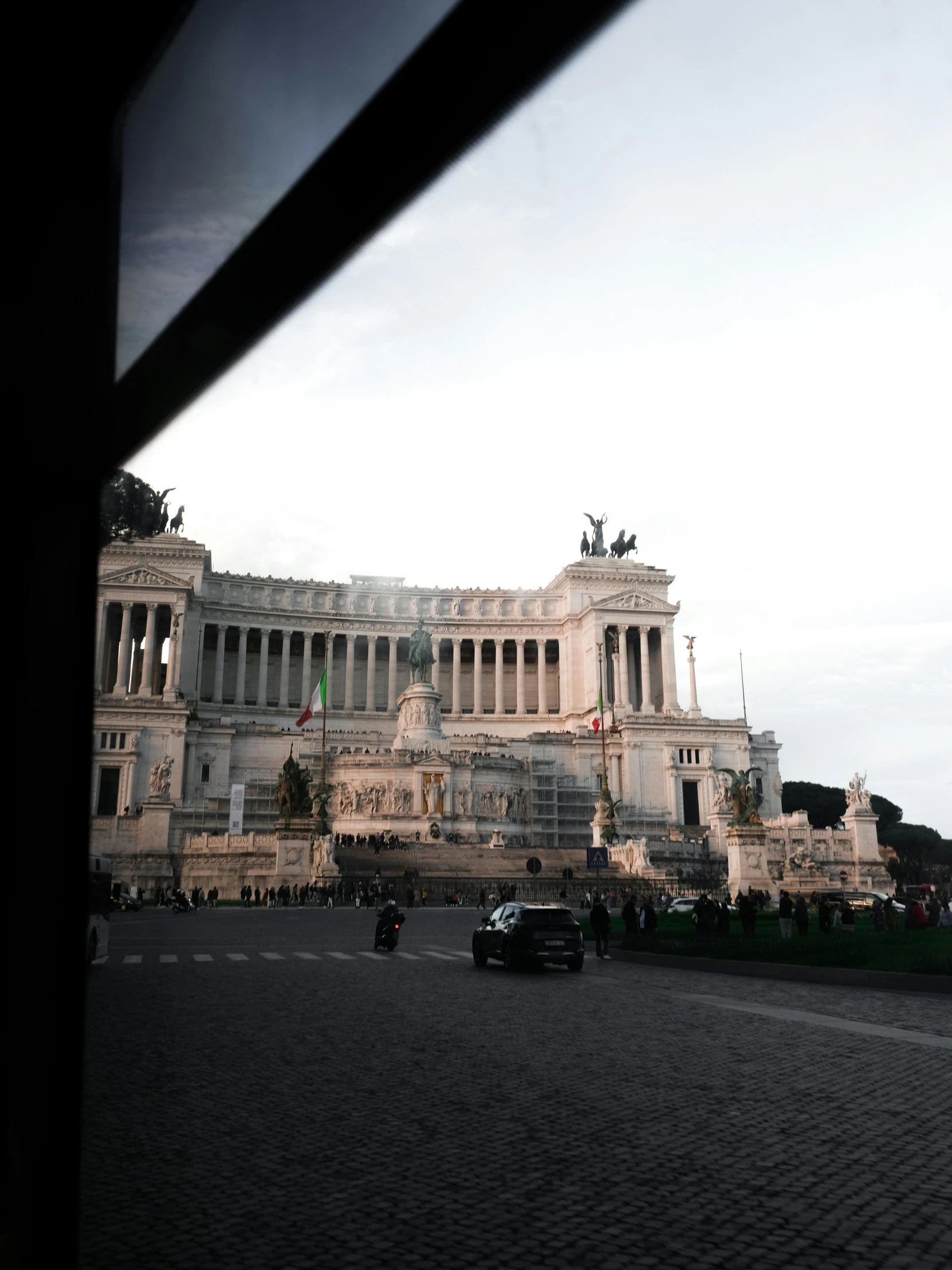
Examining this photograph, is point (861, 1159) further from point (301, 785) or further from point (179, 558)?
point (179, 558)

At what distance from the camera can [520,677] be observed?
107 metres

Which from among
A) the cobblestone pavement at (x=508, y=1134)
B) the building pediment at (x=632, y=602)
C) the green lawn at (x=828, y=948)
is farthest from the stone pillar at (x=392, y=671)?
the cobblestone pavement at (x=508, y=1134)

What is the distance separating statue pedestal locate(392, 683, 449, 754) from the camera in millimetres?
82188

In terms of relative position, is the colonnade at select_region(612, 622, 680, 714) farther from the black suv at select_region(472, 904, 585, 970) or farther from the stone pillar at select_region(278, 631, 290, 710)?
the black suv at select_region(472, 904, 585, 970)

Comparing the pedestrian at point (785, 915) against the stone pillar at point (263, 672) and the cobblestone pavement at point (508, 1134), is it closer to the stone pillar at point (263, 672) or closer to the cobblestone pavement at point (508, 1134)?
the cobblestone pavement at point (508, 1134)

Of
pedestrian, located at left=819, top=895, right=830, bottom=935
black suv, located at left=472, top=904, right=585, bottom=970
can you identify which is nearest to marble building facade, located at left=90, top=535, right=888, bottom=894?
pedestrian, located at left=819, top=895, right=830, bottom=935

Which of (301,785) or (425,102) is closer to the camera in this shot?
(425,102)

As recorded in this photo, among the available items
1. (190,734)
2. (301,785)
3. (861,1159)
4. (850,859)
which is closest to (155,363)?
(861,1159)

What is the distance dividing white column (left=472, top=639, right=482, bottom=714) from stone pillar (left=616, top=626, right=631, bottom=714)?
14220 mm

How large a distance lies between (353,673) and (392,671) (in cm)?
632

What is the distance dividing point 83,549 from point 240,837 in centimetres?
5660

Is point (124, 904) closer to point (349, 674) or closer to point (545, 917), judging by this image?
point (545, 917)

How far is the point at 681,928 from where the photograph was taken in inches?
1426

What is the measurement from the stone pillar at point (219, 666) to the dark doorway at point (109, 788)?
20.0m
